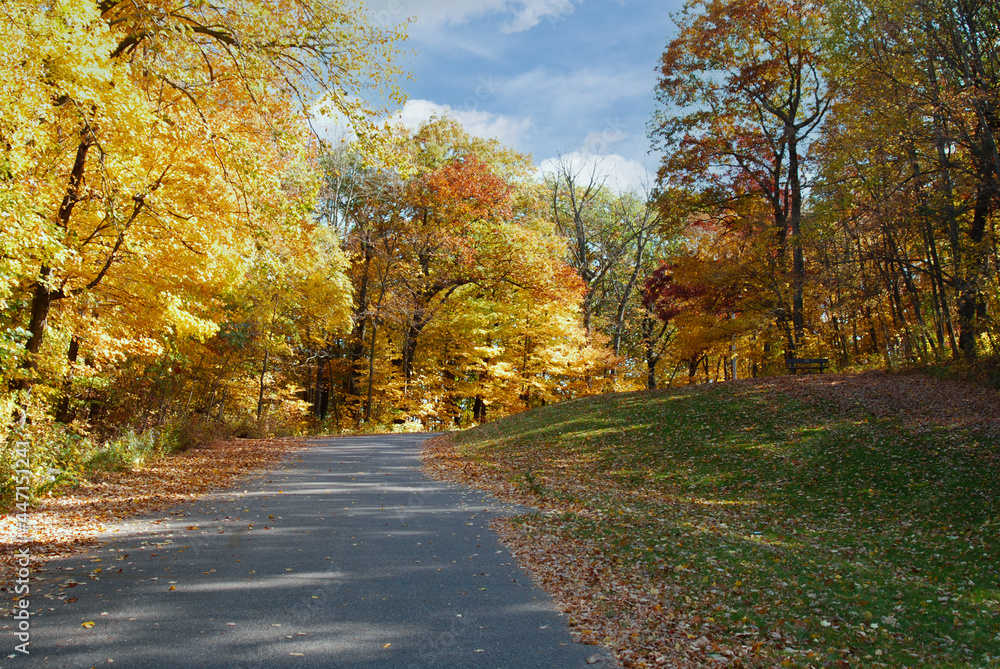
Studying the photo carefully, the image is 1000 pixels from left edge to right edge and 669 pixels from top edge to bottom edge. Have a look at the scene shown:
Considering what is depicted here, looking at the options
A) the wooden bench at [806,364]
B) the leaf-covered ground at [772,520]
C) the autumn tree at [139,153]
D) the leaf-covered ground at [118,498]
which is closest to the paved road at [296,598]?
the leaf-covered ground at [118,498]

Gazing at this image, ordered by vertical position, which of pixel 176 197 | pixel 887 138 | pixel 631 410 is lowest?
pixel 631 410

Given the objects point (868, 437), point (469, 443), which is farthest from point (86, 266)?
point (868, 437)

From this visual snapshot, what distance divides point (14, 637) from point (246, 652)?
5.26 feet

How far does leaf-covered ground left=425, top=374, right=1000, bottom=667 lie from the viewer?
4.61 m

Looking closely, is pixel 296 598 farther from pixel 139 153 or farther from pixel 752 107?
pixel 752 107

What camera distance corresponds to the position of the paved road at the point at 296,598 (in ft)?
13.3

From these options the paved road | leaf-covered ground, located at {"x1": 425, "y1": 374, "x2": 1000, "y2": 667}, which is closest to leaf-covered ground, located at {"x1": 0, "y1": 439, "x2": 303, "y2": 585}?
the paved road

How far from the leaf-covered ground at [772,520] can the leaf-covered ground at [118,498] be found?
444cm

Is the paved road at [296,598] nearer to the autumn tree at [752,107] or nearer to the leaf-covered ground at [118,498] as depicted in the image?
the leaf-covered ground at [118,498]

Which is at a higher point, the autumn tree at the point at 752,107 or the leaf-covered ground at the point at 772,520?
the autumn tree at the point at 752,107

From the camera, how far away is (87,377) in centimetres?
1098

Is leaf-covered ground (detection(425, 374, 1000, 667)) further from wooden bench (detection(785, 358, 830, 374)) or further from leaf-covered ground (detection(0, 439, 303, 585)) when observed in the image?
leaf-covered ground (detection(0, 439, 303, 585))

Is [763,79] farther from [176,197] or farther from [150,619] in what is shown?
[150,619]

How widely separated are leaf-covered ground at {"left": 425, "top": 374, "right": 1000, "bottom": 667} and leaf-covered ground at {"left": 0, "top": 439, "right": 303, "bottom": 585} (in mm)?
4439
